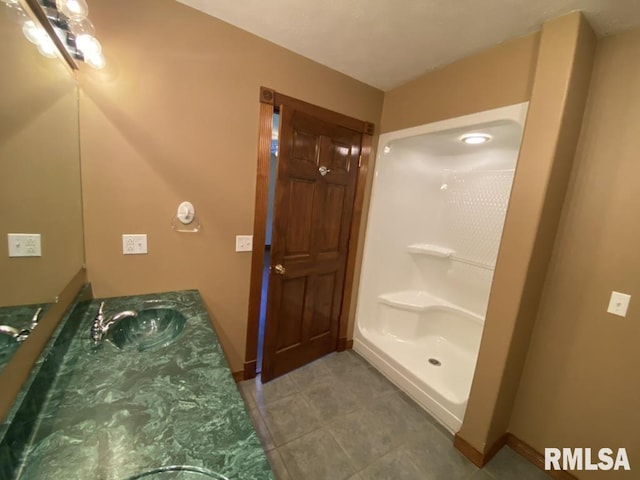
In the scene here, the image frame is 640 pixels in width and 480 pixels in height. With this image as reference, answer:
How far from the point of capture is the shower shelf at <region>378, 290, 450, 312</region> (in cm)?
258

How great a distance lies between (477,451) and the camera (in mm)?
1491

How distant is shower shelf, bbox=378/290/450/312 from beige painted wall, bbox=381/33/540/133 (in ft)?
5.44

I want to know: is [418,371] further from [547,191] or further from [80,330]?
[80,330]

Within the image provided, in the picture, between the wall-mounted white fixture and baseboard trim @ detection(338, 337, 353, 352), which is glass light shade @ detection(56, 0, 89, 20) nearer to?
the wall-mounted white fixture

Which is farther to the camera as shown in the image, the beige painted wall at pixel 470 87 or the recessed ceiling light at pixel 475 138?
the recessed ceiling light at pixel 475 138

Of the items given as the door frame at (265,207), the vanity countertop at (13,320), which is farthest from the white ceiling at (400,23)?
the vanity countertop at (13,320)

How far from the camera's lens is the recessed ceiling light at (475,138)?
2.03 m

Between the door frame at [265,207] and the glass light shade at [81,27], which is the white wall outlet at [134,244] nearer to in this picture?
the door frame at [265,207]

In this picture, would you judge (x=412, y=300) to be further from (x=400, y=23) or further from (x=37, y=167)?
(x=37, y=167)

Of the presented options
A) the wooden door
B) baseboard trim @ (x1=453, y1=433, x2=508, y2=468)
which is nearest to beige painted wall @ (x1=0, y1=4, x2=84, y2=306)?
the wooden door

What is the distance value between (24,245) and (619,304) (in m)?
2.61

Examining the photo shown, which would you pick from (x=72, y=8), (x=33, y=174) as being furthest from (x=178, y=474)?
(x=72, y=8)

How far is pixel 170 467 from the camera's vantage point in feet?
1.97

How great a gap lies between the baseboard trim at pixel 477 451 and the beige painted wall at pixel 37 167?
228 centimetres
